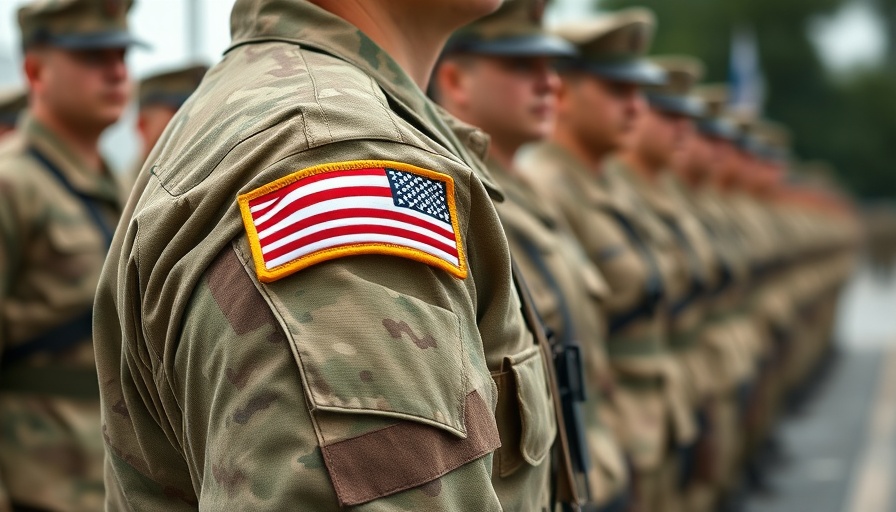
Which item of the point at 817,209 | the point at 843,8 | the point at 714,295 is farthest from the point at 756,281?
the point at 843,8

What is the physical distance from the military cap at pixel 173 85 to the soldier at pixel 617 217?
1.48 meters

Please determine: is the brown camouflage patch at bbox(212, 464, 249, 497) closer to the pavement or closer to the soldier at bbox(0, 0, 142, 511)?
the soldier at bbox(0, 0, 142, 511)

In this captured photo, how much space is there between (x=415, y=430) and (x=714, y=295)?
653cm

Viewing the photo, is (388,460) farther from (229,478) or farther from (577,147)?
(577,147)

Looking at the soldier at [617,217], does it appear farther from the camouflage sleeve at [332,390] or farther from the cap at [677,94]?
the camouflage sleeve at [332,390]

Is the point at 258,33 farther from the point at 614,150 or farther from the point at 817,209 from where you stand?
the point at 817,209

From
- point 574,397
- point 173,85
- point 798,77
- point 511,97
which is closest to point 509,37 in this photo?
point 511,97

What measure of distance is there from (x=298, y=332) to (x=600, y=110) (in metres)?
4.03

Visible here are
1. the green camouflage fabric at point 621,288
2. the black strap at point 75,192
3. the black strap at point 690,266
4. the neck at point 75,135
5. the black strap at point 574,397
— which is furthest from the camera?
the black strap at point 690,266

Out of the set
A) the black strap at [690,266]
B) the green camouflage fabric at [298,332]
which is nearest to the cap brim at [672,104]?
the black strap at [690,266]

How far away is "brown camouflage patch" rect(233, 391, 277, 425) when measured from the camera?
1.34 m

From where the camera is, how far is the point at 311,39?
5.61ft

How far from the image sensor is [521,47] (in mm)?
3977

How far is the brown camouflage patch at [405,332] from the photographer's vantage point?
4.50 feet
